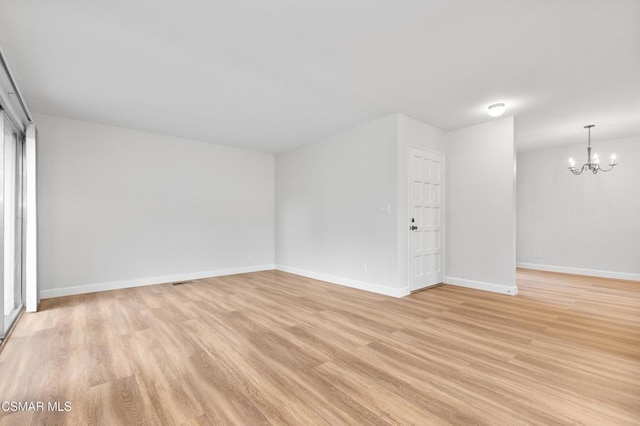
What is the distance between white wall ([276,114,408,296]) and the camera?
4.35 metres

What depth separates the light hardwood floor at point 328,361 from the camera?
5.61 ft

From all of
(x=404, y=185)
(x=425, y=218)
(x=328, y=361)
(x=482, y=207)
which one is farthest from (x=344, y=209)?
(x=328, y=361)

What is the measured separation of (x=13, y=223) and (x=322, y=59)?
3.94 m

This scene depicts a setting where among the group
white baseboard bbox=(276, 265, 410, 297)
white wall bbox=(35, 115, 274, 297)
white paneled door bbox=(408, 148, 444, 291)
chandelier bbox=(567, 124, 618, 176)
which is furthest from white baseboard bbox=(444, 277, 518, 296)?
white wall bbox=(35, 115, 274, 297)

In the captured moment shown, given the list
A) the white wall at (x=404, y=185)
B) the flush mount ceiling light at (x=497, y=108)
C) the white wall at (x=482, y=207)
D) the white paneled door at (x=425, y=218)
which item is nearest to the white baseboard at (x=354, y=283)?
the white wall at (x=404, y=185)

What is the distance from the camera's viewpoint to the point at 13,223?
3.36 metres

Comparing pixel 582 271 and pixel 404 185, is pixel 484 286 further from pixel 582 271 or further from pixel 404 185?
pixel 582 271

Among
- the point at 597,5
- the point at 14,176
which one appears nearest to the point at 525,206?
the point at 597,5

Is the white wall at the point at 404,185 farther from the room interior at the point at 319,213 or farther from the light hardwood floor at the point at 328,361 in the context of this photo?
the light hardwood floor at the point at 328,361

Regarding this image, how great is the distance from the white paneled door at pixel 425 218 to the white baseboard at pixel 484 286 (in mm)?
205

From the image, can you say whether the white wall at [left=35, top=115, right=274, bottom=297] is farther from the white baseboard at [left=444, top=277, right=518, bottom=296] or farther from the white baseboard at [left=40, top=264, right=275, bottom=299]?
the white baseboard at [left=444, top=277, right=518, bottom=296]

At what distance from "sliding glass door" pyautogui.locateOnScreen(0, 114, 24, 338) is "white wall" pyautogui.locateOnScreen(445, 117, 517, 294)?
5862 mm

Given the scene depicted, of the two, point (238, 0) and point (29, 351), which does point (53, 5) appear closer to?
point (238, 0)

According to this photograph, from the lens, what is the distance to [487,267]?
4621mm
